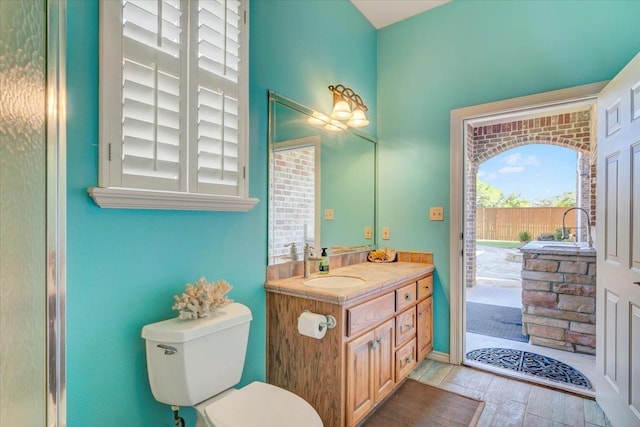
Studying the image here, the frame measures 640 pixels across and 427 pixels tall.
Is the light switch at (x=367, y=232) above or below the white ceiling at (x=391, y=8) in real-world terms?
below

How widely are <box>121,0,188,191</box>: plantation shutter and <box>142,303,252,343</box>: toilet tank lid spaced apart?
1.78 ft

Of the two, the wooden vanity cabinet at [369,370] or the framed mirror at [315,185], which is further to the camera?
the framed mirror at [315,185]

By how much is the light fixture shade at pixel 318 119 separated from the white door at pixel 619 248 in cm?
168

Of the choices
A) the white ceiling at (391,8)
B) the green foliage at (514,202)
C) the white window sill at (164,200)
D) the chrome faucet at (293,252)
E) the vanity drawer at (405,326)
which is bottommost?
the vanity drawer at (405,326)

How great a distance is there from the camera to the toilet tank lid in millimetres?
1166

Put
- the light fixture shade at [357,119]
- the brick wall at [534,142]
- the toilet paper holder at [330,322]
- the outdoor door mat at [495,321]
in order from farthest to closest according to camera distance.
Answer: the brick wall at [534,142], the outdoor door mat at [495,321], the light fixture shade at [357,119], the toilet paper holder at [330,322]

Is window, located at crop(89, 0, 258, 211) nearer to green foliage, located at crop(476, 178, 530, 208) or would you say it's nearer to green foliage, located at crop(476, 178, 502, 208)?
green foliage, located at crop(476, 178, 530, 208)

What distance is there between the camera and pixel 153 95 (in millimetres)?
1279

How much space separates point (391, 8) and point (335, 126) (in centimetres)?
119

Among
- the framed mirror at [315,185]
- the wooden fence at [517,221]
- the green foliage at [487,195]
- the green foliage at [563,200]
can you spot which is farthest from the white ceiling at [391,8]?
the green foliage at [563,200]

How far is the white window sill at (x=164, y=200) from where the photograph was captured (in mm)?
1132

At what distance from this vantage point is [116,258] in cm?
121

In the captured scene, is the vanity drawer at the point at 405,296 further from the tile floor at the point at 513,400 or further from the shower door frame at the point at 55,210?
the shower door frame at the point at 55,210

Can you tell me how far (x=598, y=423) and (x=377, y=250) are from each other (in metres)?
1.73
